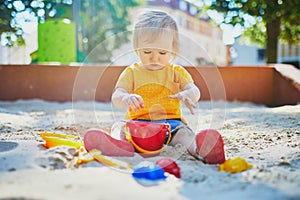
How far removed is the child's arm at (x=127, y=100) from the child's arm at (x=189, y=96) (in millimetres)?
138

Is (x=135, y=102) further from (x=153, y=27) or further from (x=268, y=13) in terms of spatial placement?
(x=268, y=13)

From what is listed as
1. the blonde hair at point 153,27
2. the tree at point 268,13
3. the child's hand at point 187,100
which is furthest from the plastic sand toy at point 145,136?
the tree at point 268,13

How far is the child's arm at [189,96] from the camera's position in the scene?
1.35m

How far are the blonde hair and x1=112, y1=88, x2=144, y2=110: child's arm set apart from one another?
0.73 ft

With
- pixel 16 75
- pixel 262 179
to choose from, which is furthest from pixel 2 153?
pixel 16 75

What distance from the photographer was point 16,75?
3.99 m

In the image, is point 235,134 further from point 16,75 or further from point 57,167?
point 16,75

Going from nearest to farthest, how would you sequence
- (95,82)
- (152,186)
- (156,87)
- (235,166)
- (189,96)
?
(152,186)
(235,166)
(189,96)
(156,87)
(95,82)

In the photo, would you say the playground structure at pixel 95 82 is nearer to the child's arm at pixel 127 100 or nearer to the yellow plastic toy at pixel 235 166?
the child's arm at pixel 127 100

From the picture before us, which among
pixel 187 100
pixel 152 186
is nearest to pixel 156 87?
pixel 187 100

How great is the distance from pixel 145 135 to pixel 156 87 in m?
0.33

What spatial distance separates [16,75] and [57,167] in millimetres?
3226

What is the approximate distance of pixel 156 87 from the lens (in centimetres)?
157

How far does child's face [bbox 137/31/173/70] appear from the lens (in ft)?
4.84
